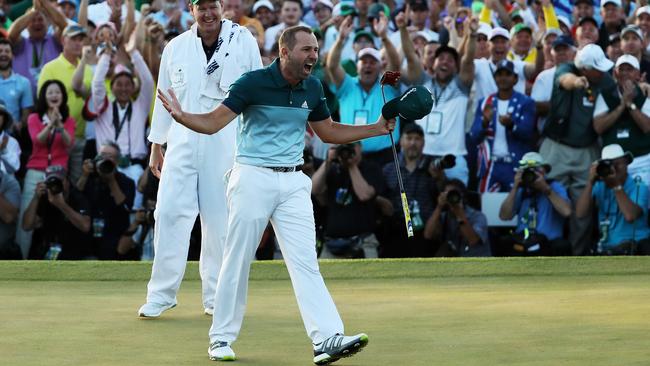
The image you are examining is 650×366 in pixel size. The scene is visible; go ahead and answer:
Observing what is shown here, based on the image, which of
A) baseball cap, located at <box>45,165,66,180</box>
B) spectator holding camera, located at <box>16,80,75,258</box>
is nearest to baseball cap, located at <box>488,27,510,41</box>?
spectator holding camera, located at <box>16,80,75,258</box>

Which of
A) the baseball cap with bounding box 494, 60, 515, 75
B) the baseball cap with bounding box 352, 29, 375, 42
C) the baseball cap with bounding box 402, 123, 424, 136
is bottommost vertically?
the baseball cap with bounding box 402, 123, 424, 136

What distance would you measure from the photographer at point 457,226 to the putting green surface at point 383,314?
86.0 inches

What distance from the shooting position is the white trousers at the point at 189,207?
8.13m

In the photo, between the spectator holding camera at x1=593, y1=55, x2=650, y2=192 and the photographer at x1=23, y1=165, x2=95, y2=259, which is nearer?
the spectator holding camera at x1=593, y1=55, x2=650, y2=192

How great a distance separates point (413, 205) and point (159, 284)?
5026 millimetres

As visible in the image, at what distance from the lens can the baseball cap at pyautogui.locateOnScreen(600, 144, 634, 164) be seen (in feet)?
41.2

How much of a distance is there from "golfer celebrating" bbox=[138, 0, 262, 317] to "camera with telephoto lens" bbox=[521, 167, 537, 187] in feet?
16.5

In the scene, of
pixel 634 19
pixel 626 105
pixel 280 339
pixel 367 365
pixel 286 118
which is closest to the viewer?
pixel 367 365

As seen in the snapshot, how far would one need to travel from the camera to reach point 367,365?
6172mm

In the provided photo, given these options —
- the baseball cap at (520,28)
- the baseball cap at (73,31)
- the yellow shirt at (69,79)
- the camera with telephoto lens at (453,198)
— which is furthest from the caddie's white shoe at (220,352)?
the baseball cap at (520,28)

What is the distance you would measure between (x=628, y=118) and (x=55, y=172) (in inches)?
223

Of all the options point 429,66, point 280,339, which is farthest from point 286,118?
point 429,66

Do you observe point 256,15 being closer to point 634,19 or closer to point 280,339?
point 634,19

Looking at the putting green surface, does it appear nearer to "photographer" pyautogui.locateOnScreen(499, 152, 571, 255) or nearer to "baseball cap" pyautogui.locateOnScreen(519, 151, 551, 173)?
"photographer" pyautogui.locateOnScreen(499, 152, 571, 255)
